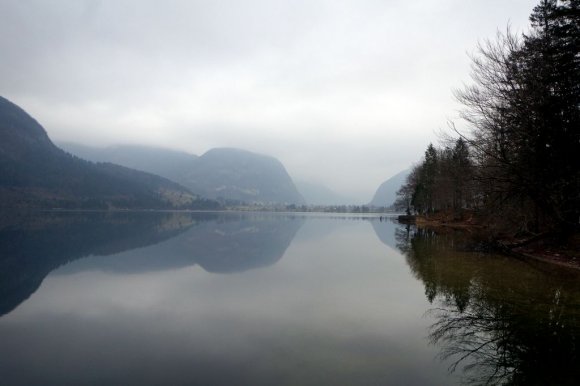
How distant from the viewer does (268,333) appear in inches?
443

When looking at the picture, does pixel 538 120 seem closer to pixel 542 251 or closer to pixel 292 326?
pixel 542 251

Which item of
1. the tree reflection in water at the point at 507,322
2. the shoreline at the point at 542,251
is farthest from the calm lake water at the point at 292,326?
the shoreline at the point at 542,251

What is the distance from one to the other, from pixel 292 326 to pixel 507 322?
282 inches

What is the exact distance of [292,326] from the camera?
12.0 metres

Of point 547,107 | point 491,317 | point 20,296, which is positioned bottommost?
point 20,296

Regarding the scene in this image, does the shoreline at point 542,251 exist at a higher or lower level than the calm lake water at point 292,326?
higher

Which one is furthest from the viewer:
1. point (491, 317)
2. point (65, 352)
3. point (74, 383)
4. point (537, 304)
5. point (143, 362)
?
point (537, 304)

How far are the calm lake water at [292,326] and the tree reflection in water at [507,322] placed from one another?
52 millimetres

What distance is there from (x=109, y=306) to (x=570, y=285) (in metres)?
21.5

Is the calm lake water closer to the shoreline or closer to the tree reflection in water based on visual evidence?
the tree reflection in water

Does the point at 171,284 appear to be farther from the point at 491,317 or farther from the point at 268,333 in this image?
the point at 491,317

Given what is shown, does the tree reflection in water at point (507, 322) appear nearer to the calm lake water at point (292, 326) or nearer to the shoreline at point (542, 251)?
the calm lake water at point (292, 326)

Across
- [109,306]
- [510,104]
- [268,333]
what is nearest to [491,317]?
[268,333]

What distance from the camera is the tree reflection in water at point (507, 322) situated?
332 inches
